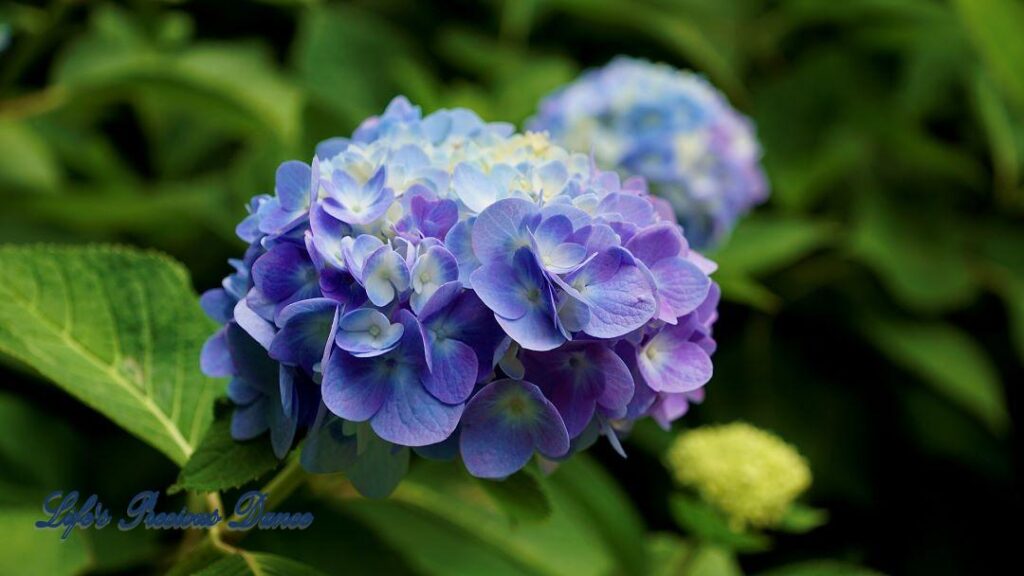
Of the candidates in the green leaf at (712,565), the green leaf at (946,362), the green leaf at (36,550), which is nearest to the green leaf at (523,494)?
the green leaf at (36,550)

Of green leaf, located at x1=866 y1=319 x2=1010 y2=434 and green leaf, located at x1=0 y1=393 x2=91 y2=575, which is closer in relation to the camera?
green leaf, located at x1=0 y1=393 x2=91 y2=575

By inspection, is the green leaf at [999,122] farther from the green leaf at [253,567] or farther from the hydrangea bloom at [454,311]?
the green leaf at [253,567]

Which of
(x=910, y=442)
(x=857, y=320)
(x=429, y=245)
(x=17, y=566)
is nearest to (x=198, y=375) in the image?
(x=17, y=566)

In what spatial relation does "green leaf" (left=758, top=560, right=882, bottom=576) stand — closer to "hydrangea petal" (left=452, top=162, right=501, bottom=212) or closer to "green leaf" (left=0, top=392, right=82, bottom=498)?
"hydrangea petal" (left=452, top=162, right=501, bottom=212)

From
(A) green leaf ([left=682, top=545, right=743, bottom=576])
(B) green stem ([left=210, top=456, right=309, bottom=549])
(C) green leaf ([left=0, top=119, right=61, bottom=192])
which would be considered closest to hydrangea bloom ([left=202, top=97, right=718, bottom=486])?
(B) green stem ([left=210, top=456, right=309, bottom=549])

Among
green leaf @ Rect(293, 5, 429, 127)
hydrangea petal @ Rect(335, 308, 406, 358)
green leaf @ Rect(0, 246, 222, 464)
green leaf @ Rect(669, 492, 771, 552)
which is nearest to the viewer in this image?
hydrangea petal @ Rect(335, 308, 406, 358)

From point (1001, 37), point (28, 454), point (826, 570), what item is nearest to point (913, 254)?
point (1001, 37)
